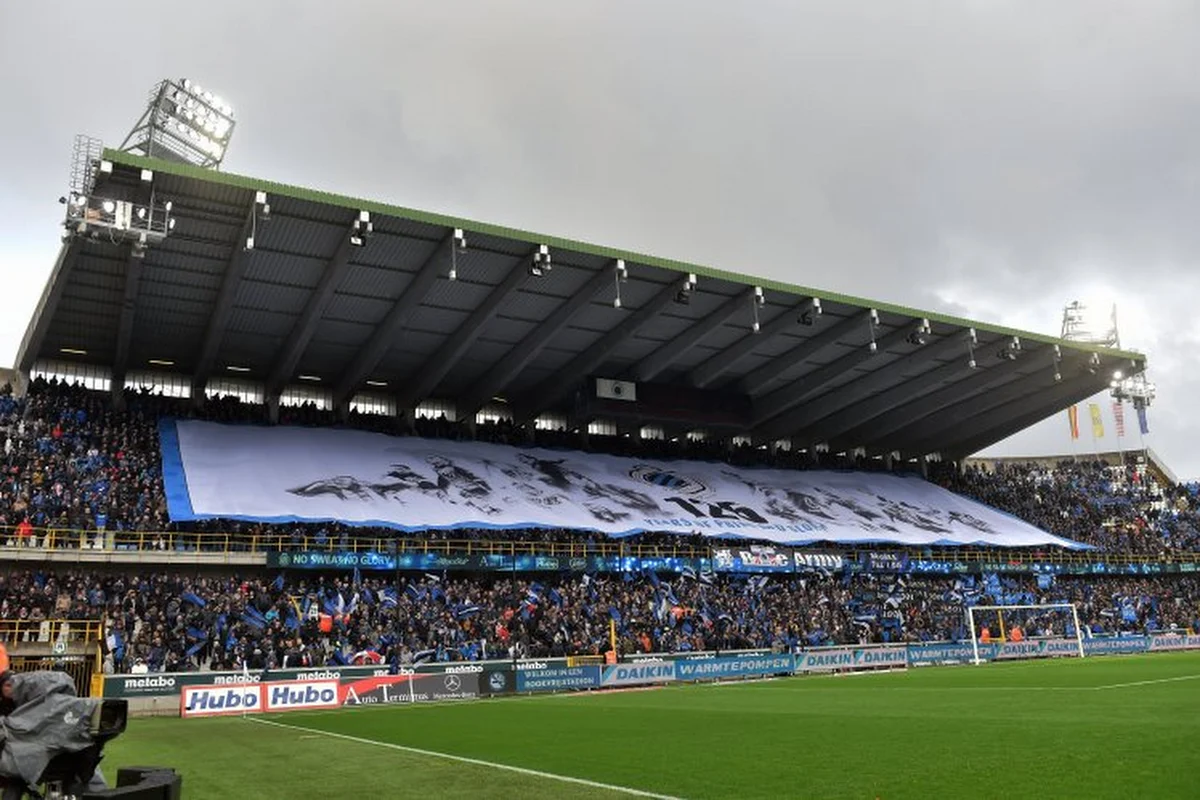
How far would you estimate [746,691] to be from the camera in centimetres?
2389

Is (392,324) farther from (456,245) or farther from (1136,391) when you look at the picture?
(1136,391)

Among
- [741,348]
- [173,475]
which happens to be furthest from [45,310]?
[741,348]

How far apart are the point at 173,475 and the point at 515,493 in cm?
1478

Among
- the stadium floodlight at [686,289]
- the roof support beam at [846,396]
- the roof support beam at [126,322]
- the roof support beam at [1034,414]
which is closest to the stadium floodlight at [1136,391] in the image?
the roof support beam at [1034,414]

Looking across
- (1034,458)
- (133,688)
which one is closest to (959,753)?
(133,688)

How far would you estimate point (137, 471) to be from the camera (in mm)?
36312

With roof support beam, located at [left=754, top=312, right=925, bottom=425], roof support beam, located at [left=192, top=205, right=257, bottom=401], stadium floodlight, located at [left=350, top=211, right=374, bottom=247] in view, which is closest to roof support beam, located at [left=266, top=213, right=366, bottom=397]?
stadium floodlight, located at [left=350, top=211, right=374, bottom=247]

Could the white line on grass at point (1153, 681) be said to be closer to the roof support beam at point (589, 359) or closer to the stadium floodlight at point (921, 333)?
the roof support beam at point (589, 359)

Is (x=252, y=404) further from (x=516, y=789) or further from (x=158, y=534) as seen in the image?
(x=516, y=789)

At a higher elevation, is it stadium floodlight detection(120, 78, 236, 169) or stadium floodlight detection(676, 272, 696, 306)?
stadium floodlight detection(120, 78, 236, 169)

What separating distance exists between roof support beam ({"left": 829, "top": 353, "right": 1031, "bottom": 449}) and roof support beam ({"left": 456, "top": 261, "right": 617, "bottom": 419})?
23766 mm

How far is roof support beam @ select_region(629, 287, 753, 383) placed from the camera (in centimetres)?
4122

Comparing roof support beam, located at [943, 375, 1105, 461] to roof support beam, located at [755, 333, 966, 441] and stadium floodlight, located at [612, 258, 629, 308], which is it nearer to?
roof support beam, located at [755, 333, 966, 441]

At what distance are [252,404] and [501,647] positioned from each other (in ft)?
69.5
